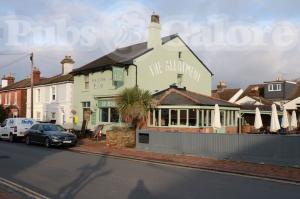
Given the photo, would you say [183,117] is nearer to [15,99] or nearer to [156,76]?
[156,76]

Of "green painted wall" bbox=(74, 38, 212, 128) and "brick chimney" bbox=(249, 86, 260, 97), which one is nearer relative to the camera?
"green painted wall" bbox=(74, 38, 212, 128)

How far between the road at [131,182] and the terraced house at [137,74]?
54.8 feet

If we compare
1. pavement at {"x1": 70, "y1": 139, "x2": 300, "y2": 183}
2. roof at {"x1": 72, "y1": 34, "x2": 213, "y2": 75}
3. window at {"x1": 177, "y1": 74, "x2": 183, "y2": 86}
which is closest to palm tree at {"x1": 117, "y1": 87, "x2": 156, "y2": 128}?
pavement at {"x1": 70, "y1": 139, "x2": 300, "y2": 183}

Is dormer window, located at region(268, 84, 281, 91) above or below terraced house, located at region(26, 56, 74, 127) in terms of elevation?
above

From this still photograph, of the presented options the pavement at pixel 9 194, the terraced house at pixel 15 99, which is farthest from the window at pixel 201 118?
the terraced house at pixel 15 99

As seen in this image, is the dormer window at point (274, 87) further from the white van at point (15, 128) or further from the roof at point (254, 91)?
the white van at point (15, 128)

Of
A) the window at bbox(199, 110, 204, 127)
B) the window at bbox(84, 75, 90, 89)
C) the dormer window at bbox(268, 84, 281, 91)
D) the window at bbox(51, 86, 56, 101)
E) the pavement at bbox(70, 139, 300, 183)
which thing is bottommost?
the pavement at bbox(70, 139, 300, 183)

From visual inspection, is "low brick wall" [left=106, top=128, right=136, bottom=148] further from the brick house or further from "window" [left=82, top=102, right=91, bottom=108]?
the brick house

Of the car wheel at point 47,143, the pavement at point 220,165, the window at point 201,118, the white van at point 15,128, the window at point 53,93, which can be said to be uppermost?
the window at point 53,93

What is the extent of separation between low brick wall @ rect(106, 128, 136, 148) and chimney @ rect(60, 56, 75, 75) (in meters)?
23.7

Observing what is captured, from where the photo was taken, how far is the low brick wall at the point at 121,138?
24438 millimetres

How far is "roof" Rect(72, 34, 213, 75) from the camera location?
108 ft

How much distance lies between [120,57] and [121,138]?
479 inches

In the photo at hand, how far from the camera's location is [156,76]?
34219 mm
